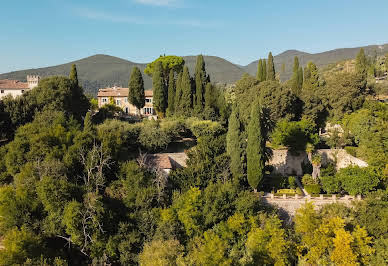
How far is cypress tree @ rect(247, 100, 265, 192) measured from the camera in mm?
27297

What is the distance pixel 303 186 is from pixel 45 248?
24591 mm

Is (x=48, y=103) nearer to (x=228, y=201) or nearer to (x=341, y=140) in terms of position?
(x=228, y=201)

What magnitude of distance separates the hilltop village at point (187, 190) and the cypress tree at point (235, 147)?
0.10 meters

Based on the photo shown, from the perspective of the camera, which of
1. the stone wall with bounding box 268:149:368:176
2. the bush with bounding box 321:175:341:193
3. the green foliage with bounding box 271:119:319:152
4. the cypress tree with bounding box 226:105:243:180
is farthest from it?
the stone wall with bounding box 268:149:368:176

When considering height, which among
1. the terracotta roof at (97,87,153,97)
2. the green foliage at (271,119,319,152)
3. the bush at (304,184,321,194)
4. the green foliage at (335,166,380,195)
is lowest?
the bush at (304,184,321,194)

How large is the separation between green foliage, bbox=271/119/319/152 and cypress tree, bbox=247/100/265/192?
276 inches

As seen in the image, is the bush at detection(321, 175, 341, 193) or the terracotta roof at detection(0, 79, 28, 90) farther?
the terracotta roof at detection(0, 79, 28, 90)

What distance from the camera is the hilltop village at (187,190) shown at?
2158 cm

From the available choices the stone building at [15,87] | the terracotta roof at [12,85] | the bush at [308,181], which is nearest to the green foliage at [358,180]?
the bush at [308,181]

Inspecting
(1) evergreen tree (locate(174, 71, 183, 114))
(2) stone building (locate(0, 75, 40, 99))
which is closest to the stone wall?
(1) evergreen tree (locate(174, 71, 183, 114))

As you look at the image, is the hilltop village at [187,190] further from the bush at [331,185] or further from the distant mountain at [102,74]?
the distant mountain at [102,74]

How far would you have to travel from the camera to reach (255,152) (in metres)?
27.4

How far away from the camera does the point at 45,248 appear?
823 inches

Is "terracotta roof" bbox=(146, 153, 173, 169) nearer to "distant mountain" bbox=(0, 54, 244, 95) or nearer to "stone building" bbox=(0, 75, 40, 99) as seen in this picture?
"stone building" bbox=(0, 75, 40, 99)
